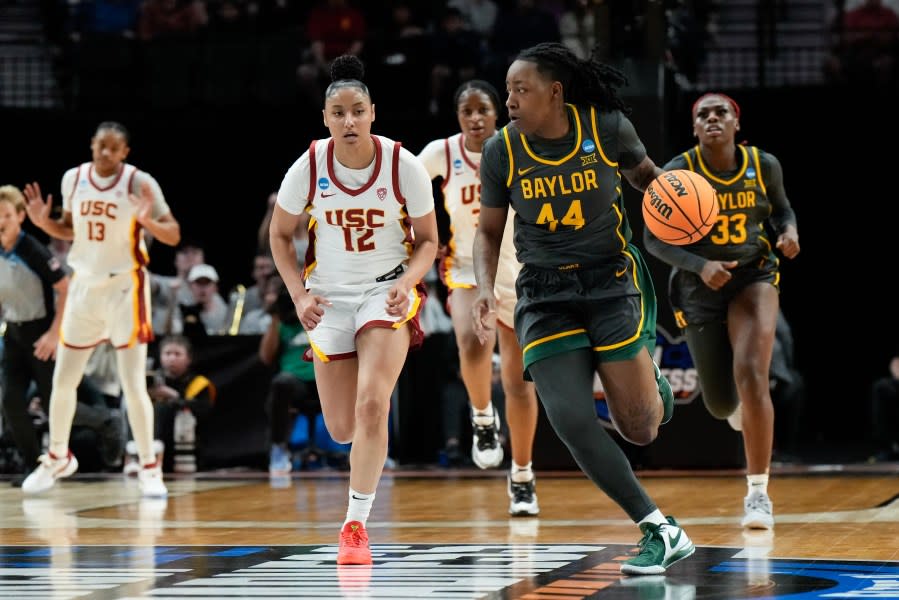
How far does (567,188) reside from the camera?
561 centimetres

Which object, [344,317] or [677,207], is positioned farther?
[344,317]

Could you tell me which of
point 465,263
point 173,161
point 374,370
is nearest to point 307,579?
point 374,370

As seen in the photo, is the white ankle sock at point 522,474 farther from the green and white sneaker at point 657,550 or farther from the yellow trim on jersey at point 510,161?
the yellow trim on jersey at point 510,161

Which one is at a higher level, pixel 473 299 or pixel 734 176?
pixel 734 176

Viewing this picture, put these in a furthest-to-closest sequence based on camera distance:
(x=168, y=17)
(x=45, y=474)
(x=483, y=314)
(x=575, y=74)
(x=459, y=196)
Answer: (x=168, y=17), (x=45, y=474), (x=459, y=196), (x=575, y=74), (x=483, y=314)

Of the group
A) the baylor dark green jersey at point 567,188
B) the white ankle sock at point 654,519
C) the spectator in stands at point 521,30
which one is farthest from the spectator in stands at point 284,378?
the white ankle sock at point 654,519

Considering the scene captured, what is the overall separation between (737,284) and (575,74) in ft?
6.10

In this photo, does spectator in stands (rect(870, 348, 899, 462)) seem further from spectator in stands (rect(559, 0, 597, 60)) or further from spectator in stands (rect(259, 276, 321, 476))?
spectator in stands (rect(259, 276, 321, 476))

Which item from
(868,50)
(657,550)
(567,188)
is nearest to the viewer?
(657,550)

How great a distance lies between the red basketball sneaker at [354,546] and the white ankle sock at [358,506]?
0.07 feet

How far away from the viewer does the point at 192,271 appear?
1326cm

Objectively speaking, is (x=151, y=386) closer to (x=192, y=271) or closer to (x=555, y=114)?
(x=192, y=271)

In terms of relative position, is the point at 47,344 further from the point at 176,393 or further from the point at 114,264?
the point at 176,393

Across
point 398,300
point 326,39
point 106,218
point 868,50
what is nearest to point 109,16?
point 326,39
